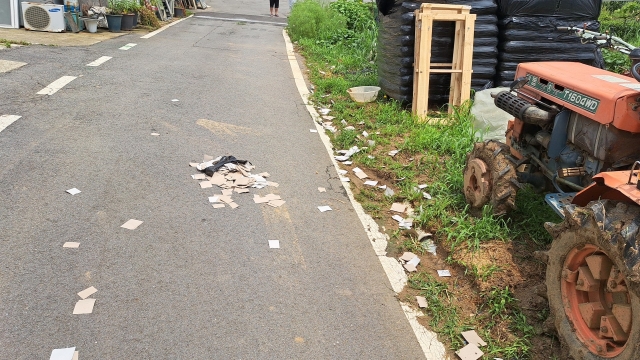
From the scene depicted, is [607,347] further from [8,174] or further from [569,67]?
[8,174]

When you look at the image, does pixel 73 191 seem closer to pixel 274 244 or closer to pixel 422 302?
pixel 274 244

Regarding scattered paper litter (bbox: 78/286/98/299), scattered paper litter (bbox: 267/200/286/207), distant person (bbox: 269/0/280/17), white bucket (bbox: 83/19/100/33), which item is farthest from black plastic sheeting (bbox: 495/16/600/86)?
distant person (bbox: 269/0/280/17)

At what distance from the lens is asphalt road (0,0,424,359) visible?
140 inches

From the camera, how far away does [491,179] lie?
5.07 m

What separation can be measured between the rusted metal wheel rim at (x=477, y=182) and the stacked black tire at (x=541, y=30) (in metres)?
3.91

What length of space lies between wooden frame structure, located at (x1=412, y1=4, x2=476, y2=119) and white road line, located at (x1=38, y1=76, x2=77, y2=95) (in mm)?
5449

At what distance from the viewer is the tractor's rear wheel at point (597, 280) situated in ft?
9.67

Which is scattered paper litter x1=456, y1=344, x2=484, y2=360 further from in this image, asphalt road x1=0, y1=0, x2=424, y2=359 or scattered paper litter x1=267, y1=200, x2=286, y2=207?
scattered paper litter x1=267, y1=200, x2=286, y2=207

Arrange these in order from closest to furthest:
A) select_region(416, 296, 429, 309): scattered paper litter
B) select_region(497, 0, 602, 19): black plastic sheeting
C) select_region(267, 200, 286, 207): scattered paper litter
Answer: select_region(416, 296, 429, 309): scattered paper litter, select_region(267, 200, 286, 207): scattered paper litter, select_region(497, 0, 602, 19): black plastic sheeting

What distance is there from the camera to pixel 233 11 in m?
27.3

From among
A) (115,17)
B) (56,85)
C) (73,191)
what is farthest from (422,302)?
(115,17)

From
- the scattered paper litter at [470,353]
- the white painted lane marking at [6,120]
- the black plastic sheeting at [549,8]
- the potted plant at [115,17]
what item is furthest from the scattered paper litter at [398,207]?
the potted plant at [115,17]

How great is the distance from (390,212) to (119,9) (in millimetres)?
14409

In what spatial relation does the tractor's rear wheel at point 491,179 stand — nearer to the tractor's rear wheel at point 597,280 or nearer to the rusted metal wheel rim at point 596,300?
the tractor's rear wheel at point 597,280
